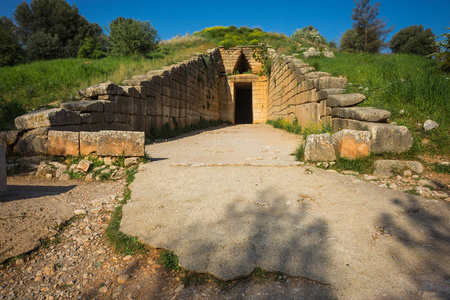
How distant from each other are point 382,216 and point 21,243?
331 centimetres

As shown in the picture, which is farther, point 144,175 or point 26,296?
point 144,175

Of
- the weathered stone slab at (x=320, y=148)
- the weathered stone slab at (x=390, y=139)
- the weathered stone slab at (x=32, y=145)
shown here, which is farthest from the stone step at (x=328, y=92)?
the weathered stone slab at (x=32, y=145)

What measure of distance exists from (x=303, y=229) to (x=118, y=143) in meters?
3.30

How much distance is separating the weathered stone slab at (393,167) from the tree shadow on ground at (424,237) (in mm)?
799

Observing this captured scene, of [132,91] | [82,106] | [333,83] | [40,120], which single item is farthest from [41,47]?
[333,83]

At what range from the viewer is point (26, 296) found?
167cm

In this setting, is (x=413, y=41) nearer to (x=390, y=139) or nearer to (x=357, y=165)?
(x=390, y=139)

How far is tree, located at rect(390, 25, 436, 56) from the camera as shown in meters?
29.1

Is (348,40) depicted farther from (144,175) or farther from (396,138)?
(144,175)

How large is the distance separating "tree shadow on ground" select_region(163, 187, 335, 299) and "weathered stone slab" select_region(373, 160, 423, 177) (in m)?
1.84

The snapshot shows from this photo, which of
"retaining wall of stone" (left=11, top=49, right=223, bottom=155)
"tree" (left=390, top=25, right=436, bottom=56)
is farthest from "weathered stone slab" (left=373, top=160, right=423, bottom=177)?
"tree" (left=390, top=25, right=436, bottom=56)

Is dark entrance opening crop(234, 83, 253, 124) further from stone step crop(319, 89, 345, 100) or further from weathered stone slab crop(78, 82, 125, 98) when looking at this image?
weathered stone slab crop(78, 82, 125, 98)

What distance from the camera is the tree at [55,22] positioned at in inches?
1024

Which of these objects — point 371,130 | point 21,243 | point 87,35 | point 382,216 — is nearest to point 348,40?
point 87,35
